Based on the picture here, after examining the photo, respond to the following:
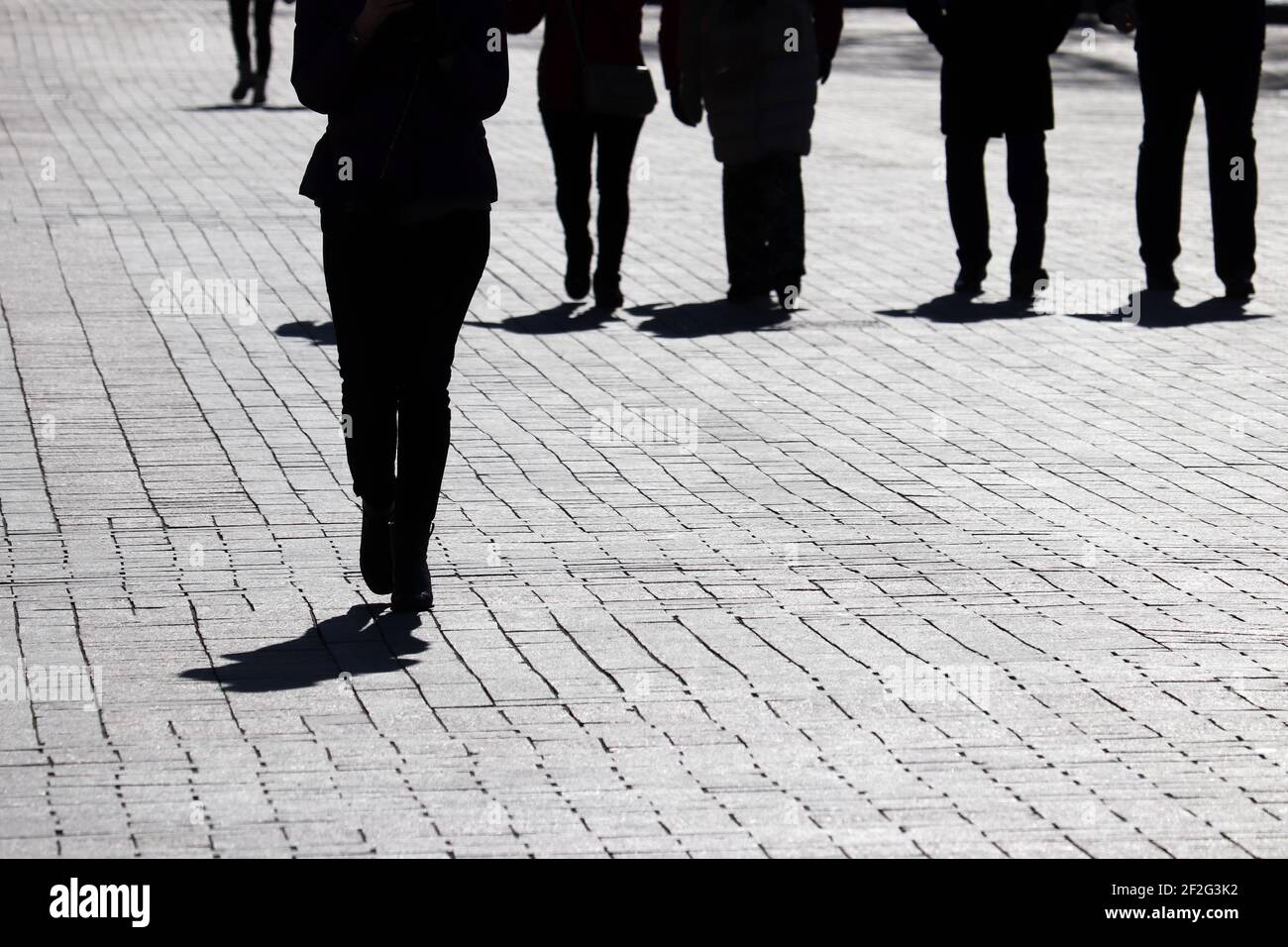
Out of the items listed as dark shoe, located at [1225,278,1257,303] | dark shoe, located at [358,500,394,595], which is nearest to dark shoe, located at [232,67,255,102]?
dark shoe, located at [1225,278,1257,303]

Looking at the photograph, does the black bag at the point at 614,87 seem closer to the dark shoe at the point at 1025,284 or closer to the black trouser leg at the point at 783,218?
the black trouser leg at the point at 783,218

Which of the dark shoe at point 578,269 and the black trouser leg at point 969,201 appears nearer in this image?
the dark shoe at point 578,269

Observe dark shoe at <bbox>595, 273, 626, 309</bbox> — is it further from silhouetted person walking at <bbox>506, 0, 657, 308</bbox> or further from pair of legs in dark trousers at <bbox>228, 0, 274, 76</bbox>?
pair of legs in dark trousers at <bbox>228, 0, 274, 76</bbox>

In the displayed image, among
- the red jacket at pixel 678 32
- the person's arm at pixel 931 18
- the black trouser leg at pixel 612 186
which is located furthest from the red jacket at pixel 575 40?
the person's arm at pixel 931 18

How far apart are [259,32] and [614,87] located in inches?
416

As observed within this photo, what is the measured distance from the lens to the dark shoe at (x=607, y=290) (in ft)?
36.8

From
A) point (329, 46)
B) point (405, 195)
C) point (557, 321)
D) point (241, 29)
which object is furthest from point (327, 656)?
point (241, 29)

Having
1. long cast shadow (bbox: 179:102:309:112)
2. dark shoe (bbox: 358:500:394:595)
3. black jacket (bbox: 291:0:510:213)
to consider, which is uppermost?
black jacket (bbox: 291:0:510:213)

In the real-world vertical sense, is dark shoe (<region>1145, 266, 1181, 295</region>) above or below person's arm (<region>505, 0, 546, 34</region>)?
below

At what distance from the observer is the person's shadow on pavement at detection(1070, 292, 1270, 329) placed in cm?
1094

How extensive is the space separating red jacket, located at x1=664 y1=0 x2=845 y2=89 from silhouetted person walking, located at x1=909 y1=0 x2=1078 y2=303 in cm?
45

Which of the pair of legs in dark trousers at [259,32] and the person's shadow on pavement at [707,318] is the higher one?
the pair of legs in dark trousers at [259,32]

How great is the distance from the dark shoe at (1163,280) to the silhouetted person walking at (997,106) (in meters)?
0.57
